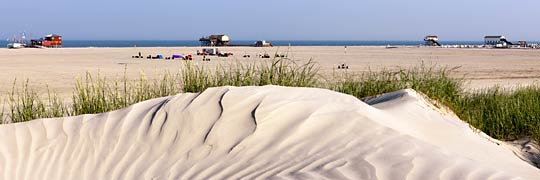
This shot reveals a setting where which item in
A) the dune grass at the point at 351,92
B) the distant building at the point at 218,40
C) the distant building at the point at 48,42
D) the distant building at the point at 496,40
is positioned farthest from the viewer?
the distant building at the point at 496,40

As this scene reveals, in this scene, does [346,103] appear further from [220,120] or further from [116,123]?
[116,123]

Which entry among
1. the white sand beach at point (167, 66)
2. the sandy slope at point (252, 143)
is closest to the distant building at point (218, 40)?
the white sand beach at point (167, 66)

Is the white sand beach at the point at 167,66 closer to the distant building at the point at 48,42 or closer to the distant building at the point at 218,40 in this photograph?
the distant building at the point at 48,42

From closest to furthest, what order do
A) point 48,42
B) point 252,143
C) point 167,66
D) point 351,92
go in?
1. point 252,143
2. point 351,92
3. point 167,66
4. point 48,42

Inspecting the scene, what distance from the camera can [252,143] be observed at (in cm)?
447

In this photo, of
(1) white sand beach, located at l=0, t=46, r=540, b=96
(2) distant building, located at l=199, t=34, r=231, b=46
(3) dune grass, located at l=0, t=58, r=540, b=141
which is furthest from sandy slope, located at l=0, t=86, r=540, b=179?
(2) distant building, located at l=199, t=34, r=231, b=46

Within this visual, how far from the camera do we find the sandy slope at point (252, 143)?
3.93 m

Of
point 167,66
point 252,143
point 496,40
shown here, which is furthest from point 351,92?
point 496,40

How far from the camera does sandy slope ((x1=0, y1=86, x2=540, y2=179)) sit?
12.9 feet

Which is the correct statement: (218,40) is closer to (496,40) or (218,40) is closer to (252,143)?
(496,40)

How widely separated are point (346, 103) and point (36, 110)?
3.13 m

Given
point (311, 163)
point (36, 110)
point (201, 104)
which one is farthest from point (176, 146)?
point (36, 110)

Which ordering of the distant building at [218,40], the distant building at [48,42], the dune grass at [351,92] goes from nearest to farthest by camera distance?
the dune grass at [351,92] < the distant building at [48,42] < the distant building at [218,40]

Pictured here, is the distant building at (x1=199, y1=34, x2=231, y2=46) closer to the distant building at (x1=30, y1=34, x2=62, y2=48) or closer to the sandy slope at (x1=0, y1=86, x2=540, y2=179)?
the distant building at (x1=30, y1=34, x2=62, y2=48)
